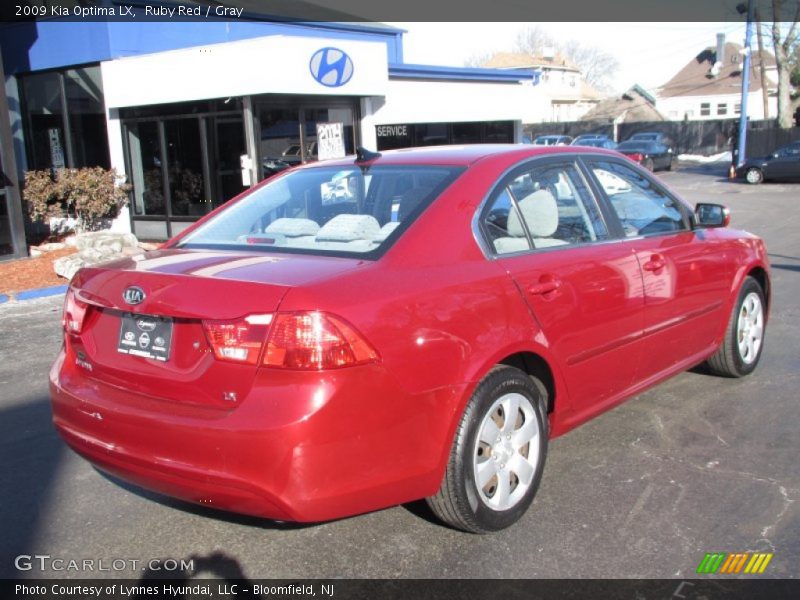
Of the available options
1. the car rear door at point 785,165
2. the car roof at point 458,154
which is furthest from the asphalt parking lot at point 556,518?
the car rear door at point 785,165

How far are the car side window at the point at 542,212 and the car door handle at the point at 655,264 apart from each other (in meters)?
0.33

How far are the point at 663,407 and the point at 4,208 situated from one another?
11499mm

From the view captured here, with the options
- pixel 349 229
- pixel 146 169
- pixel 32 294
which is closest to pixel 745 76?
pixel 146 169

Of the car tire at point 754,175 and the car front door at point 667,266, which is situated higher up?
the car front door at point 667,266

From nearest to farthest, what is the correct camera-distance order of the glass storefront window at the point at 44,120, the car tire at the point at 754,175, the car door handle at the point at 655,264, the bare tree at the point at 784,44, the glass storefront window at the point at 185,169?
the car door handle at the point at 655,264
the glass storefront window at the point at 185,169
the glass storefront window at the point at 44,120
the car tire at the point at 754,175
the bare tree at the point at 784,44

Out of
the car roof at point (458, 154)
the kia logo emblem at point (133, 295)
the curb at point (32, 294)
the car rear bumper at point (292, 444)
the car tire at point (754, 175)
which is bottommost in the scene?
the curb at point (32, 294)

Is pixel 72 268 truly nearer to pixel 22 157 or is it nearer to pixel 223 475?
Answer: pixel 22 157

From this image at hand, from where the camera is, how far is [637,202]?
4.74 m

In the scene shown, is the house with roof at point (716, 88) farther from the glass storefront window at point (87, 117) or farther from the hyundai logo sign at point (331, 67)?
the glass storefront window at point (87, 117)

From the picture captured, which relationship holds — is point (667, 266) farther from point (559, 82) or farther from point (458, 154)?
point (559, 82)

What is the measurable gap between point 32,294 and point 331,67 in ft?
21.8

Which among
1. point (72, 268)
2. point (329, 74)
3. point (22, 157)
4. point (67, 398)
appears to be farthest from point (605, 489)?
point (22, 157)

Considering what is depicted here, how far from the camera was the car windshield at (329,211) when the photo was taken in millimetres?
3547

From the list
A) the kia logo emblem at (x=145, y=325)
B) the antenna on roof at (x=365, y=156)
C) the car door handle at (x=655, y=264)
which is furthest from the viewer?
the car door handle at (x=655, y=264)
